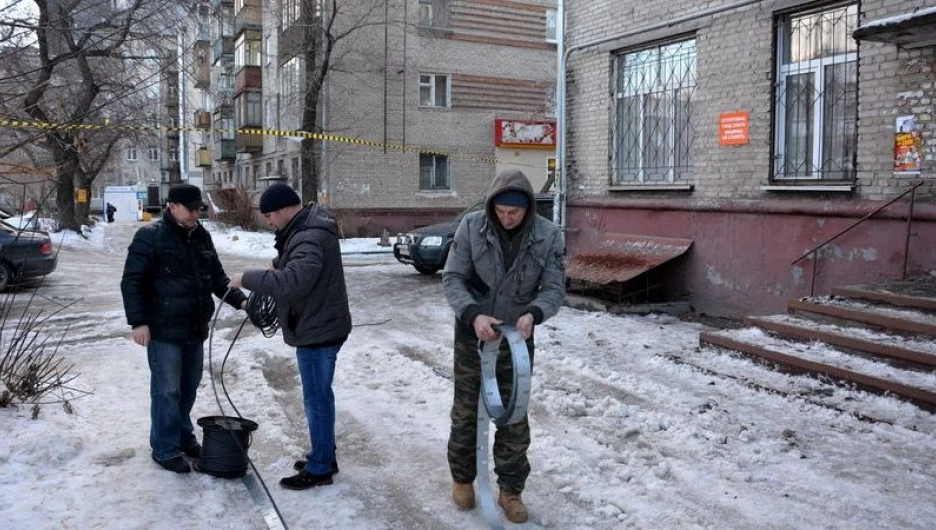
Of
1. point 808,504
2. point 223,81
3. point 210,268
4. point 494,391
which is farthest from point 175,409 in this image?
point 223,81

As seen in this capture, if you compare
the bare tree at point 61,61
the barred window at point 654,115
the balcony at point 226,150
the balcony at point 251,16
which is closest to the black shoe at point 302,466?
the bare tree at point 61,61

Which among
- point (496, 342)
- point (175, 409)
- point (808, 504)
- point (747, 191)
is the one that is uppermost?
point (747, 191)

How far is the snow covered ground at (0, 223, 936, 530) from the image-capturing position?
4082 mm

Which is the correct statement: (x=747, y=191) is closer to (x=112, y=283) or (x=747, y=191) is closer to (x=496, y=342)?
(x=496, y=342)

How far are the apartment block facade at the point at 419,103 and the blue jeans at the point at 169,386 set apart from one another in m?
20.3

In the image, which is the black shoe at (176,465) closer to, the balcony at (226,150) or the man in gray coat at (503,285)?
the man in gray coat at (503,285)

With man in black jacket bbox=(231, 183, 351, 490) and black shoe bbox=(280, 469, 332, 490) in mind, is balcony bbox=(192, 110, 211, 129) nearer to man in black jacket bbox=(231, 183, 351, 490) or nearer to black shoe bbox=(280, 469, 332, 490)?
man in black jacket bbox=(231, 183, 351, 490)

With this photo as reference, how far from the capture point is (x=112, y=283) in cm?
1450

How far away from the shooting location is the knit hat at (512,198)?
12.6 feet

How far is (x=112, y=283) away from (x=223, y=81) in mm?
30168

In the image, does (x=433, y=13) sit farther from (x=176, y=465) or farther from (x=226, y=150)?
(x=176, y=465)

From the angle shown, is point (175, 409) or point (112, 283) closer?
point (175, 409)

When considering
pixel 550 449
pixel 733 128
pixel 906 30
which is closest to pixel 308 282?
pixel 550 449

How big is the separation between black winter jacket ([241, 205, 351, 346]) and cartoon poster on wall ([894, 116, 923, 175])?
623cm
